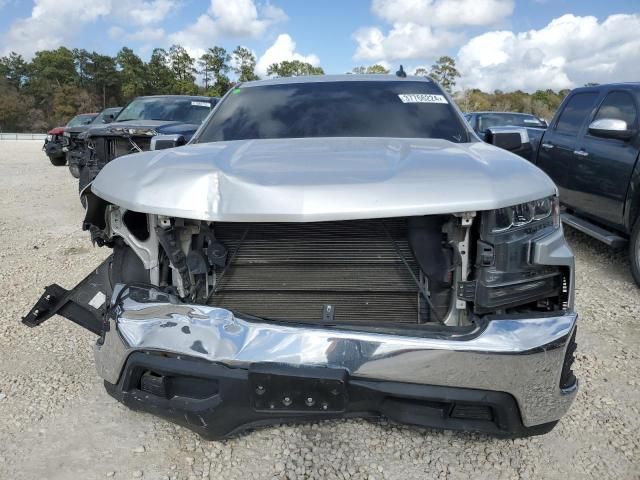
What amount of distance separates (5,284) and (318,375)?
3.98m

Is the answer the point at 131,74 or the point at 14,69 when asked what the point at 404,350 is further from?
the point at 14,69

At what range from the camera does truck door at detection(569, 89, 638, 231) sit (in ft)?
15.5

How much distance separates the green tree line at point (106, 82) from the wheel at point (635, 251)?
157ft

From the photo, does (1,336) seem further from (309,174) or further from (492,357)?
(492,357)

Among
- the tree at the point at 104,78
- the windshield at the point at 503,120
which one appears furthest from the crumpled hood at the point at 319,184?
the tree at the point at 104,78

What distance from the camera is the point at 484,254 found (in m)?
2.07

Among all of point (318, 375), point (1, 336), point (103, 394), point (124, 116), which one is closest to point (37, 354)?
point (1, 336)

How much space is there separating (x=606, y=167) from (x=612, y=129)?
0.56m

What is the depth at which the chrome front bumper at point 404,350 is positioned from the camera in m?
1.88

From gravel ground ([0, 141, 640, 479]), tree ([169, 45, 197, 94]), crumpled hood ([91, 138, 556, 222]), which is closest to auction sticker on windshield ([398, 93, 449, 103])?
crumpled hood ([91, 138, 556, 222])

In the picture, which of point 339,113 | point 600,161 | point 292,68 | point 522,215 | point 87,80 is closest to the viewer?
point 522,215

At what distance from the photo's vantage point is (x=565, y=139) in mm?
5980

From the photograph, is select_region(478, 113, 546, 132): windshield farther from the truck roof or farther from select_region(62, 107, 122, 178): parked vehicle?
the truck roof

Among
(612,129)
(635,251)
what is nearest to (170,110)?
(612,129)
